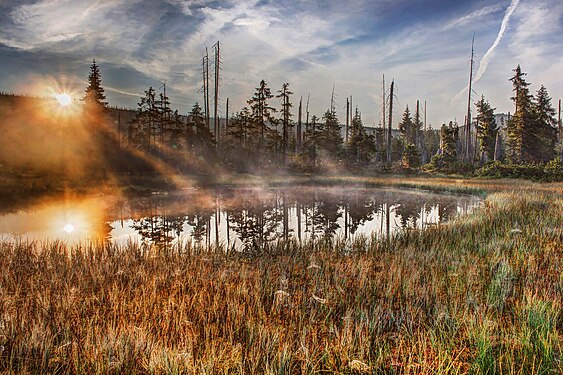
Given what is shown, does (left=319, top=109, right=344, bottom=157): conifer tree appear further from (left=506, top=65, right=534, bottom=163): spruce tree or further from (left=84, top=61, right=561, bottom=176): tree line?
(left=506, top=65, right=534, bottom=163): spruce tree

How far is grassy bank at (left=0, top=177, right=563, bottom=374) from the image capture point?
3.43m

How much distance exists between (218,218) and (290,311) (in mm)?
12477

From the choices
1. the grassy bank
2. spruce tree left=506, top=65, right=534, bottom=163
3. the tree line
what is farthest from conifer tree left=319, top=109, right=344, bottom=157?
the grassy bank

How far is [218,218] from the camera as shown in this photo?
55.5 feet

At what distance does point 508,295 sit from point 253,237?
8.96 metres

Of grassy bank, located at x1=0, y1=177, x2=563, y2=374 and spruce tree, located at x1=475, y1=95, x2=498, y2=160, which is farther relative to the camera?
spruce tree, located at x1=475, y1=95, x2=498, y2=160

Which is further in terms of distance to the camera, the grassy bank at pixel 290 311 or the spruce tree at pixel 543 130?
the spruce tree at pixel 543 130

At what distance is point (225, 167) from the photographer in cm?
4559

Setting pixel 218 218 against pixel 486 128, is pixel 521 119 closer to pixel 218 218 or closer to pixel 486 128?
pixel 486 128

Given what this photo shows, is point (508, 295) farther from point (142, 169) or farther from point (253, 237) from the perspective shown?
point (142, 169)

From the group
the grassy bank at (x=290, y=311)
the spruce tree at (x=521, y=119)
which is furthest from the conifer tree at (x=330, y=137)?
the grassy bank at (x=290, y=311)

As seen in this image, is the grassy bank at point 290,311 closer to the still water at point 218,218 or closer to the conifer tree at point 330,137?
the still water at point 218,218

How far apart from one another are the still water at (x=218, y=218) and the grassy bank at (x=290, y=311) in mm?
2812

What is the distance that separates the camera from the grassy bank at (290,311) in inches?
135
